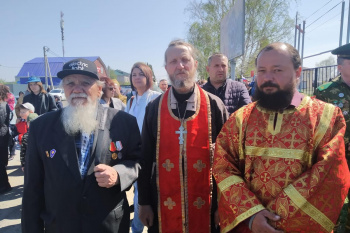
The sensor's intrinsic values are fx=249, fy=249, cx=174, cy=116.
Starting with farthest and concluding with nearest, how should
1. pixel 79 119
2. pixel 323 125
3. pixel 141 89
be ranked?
pixel 141 89 < pixel 79 119 < pixel 323 125

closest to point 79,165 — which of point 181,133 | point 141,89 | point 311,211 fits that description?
point 181,133

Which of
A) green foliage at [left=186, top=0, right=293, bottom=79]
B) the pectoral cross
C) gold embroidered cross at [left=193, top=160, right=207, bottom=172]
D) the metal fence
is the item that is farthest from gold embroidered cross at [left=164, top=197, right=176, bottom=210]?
green foliage at [left=186, top=0, right=293, bottom=79]

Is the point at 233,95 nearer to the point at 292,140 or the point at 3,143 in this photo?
the point at 292,140

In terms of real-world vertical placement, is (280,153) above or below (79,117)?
below

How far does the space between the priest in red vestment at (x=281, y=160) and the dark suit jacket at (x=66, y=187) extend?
783mm

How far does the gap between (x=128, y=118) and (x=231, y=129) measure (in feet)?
2.77

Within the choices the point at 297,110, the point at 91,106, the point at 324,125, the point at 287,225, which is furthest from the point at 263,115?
the point at 91,106

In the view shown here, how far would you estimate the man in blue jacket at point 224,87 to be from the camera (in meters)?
3.33

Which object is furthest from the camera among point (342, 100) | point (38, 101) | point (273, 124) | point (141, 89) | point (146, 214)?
point (38, 101)

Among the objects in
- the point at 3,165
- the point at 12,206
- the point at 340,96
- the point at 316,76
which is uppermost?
the point at 316,76

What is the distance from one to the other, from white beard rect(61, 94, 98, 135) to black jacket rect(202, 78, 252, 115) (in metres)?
1.90

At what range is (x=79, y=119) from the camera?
1.89 meters

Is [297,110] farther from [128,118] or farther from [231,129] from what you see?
[128,118]

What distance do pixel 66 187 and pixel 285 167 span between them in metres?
1.48
